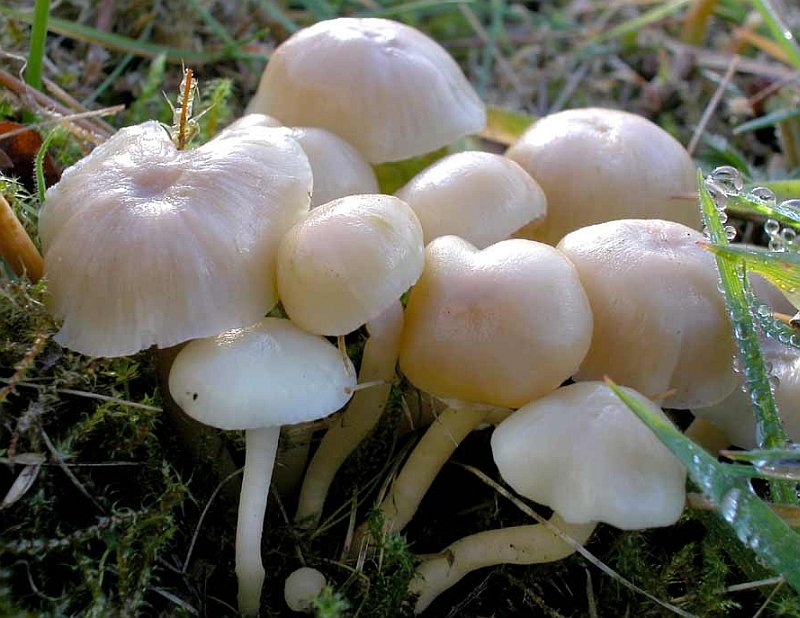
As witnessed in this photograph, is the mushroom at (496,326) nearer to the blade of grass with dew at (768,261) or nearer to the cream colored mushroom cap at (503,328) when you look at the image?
the cream colored mushroom cap at (503,328)

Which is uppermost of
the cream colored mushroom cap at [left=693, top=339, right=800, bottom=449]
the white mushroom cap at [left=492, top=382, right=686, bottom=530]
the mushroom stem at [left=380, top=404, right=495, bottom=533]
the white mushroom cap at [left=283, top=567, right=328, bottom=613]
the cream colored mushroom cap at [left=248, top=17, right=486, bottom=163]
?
the cream colored mushroom cap at [left=248, top=17, right=486, bottom=163]

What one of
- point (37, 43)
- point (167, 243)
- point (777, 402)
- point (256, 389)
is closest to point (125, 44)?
point (37, 43)

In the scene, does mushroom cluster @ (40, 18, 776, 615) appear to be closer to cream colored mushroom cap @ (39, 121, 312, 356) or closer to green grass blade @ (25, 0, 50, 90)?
cream colored mushroom cap @ (39, 121, 312, 356)

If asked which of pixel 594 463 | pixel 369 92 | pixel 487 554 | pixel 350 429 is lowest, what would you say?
pixel 487 554

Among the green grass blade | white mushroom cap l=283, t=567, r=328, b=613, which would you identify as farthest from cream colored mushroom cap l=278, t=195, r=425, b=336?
the green grass blade

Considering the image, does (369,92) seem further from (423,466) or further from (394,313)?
(423,466)

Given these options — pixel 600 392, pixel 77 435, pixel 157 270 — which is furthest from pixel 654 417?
pixel 77 435

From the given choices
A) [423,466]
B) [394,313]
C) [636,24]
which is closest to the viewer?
Answer: [394,313]
